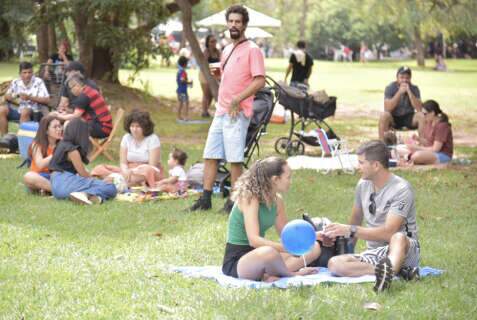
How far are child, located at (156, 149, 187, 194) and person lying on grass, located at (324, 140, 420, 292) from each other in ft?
13.2

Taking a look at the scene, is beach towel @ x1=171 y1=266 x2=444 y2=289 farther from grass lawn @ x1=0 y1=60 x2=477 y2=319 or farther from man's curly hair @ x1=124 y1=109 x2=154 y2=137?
man's curly hair @ x1=124 y1=109 x2=154 y2=137

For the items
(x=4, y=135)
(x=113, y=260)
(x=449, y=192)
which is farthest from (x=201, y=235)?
(x=4, y=135)

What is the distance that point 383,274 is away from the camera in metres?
5.72

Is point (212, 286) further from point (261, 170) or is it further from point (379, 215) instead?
point (379, 215)

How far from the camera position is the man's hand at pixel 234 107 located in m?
8.41

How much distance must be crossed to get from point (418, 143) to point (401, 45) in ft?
232

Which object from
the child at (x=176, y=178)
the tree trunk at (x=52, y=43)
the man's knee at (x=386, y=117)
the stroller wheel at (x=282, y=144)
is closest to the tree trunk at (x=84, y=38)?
the tree trunk at (x=52, y=43)

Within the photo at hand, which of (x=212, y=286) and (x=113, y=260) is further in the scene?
(x=113, y=260)

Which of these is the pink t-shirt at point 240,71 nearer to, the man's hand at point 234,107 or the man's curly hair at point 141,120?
the man's hand at point 234,107

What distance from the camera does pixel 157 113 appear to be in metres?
20.5

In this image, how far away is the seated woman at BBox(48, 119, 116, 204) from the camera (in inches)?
370

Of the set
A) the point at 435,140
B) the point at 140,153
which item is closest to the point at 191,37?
the point at 435,140

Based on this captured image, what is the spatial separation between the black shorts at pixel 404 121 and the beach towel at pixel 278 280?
7.05 m

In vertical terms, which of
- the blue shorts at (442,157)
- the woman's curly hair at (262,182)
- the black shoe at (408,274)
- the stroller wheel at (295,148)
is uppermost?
the woman's curly hair at (262,182)
